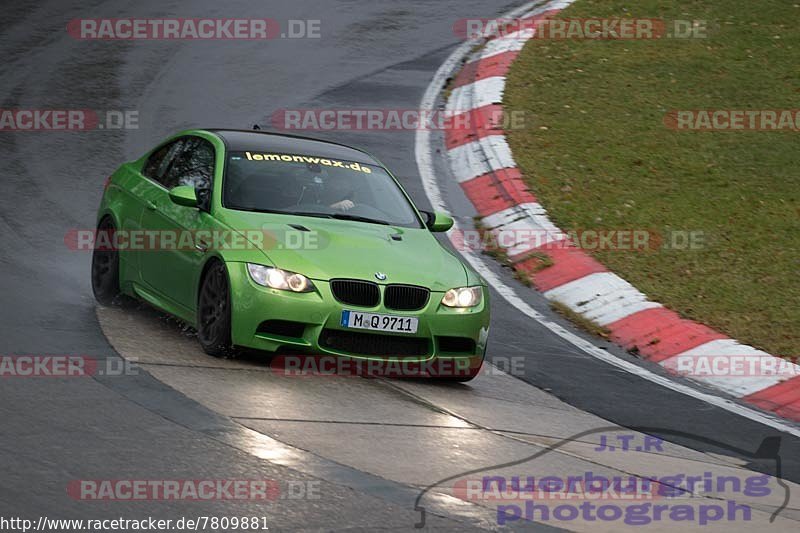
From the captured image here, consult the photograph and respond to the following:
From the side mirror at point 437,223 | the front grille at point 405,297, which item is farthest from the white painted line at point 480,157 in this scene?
the front grille at point 405,297

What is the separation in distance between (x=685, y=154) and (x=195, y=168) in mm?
6993

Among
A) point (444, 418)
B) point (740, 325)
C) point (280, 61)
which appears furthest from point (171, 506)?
point (280, 61)

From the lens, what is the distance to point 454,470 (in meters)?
6.80

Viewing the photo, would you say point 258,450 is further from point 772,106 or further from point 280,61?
point 280,61

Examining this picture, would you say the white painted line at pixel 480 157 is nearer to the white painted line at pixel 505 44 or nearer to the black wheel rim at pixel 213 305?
the white painted line at pixel 505 44

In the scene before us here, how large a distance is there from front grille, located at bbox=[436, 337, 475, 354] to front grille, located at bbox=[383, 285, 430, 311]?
27 cm

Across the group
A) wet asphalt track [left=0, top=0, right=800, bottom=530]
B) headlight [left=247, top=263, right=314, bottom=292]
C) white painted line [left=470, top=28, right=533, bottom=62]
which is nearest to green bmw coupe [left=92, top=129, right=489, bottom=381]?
headlight [left=247, top=263, right=314, bottom=292]

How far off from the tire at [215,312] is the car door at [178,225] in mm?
156

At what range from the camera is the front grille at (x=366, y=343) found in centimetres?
845

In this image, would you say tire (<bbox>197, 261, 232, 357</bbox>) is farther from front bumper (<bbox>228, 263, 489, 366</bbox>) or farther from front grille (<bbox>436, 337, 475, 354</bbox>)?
front grille (<bbox>436, 337, 475, 354</bbox>)

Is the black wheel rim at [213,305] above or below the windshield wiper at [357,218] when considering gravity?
below

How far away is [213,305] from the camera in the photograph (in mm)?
8688

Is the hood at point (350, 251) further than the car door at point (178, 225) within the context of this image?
No

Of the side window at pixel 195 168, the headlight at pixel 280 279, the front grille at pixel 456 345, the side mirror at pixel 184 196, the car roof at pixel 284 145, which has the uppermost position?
the car roof at pixel 284 145
